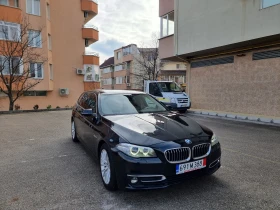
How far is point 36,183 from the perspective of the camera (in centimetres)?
333

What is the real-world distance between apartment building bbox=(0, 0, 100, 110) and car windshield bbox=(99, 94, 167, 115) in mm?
15889

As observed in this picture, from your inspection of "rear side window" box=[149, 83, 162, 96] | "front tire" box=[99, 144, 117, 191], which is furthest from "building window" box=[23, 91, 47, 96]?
"front tire" box=[99, 144, 117, 191]

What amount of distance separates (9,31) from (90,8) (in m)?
9.18

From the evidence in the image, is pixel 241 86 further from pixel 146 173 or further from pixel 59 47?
pixel 59 47

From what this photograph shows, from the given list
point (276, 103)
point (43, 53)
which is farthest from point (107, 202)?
point (43, 53)

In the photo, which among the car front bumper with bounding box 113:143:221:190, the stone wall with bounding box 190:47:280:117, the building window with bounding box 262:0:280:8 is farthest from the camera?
the stone wall with bounding box 190:47:280:117

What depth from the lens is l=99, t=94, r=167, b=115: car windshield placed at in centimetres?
395

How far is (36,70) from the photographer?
58.2 ft

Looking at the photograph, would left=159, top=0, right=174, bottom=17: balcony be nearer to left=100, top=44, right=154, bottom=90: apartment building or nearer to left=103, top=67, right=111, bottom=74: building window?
left=100, top=44, right=154, bottom=90: apartment building

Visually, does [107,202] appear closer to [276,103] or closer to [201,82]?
[276,103]

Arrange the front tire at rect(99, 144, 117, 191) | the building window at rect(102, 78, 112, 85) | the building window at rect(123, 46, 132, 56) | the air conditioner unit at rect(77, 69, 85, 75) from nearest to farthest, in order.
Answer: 1. the front tire at rect(99, 144, 117, 191)
2. the air conditioner unit at rect(77, 69, 85, 75)
3. the building window at rect(123, 46, 132, 56)
4. the building window at rect(102, 78, 112, 85)

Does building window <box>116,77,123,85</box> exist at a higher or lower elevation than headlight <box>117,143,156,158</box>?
higher

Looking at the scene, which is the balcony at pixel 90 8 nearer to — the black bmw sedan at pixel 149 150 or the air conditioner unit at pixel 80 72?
the air conditioner unit at pixel 80 72

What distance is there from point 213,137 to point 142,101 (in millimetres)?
1765
